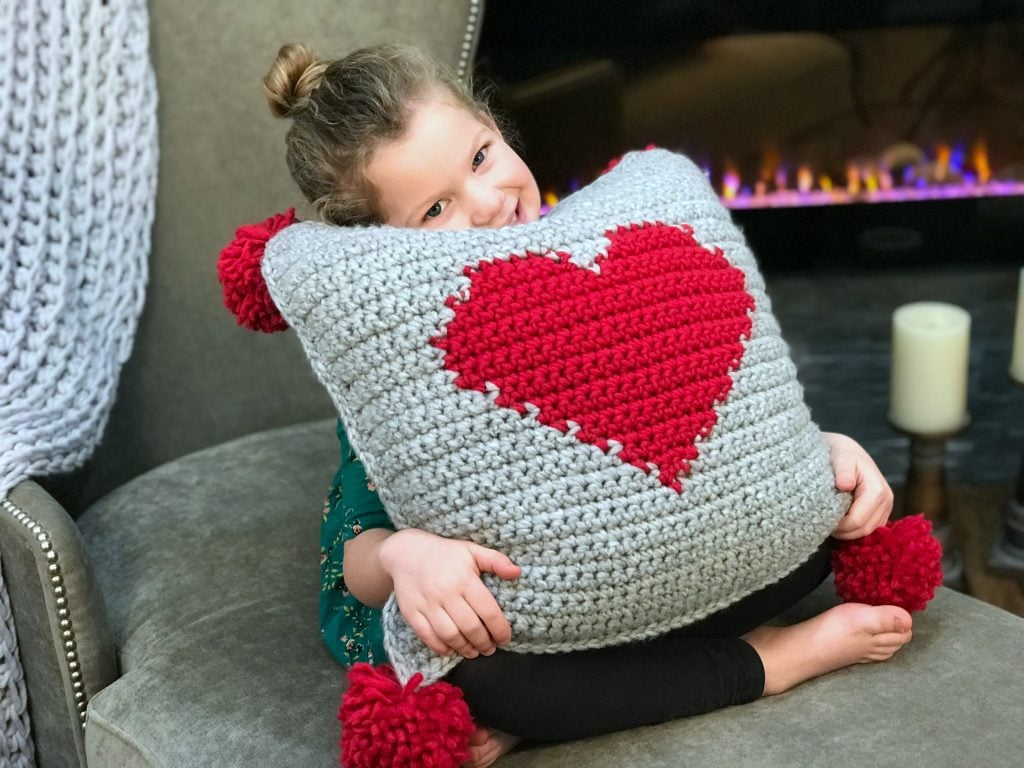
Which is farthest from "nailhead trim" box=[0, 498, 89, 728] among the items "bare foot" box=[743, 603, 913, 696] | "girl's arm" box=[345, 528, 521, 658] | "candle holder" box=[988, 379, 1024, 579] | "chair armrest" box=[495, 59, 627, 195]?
"candle holder" box=[988, 379, 1024, 579]

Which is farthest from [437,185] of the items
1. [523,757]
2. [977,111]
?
[977,111]

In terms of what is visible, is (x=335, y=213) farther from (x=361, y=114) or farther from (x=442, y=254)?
(x=442, y=254)

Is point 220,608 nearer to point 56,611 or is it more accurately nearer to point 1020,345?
point 56,611

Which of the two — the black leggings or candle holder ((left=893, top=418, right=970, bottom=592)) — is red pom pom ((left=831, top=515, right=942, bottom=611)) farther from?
candle holder ((left=893, top=418, right=970, bottom=592))

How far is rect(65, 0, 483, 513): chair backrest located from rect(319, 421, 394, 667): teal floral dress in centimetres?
38

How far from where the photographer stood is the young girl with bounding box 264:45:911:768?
808 mm

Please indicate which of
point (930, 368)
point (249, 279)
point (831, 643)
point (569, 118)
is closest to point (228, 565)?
point (249, 279)

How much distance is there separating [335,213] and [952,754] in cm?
61

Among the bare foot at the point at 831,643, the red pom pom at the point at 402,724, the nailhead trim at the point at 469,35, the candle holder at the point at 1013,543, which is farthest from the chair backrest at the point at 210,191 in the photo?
the candle holder at the point at 1013,543

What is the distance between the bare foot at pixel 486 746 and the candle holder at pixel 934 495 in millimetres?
825

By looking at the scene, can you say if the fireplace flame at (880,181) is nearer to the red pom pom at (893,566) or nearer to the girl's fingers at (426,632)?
the red pom pom at (893,566)

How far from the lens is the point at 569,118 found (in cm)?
155

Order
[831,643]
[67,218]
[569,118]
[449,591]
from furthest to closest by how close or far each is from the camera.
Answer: [569,118], [67,218], [831,643], [449,591]

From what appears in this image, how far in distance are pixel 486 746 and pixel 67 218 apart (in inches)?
27.1
